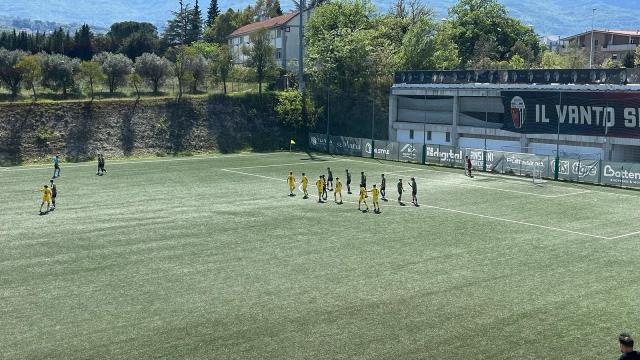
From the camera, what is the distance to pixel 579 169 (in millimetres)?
47594

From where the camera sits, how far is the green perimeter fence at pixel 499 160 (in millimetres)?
45656

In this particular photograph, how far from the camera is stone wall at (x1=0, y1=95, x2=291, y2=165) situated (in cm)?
6109

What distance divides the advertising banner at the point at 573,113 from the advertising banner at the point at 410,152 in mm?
7854

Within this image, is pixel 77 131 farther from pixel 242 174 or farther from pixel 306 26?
pixel 306 26

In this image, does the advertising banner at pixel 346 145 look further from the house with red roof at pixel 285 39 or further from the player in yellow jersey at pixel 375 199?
the player in yellow jersey at pixel 375 199

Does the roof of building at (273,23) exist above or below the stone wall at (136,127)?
above

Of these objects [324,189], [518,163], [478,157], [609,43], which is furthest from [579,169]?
[609,43]

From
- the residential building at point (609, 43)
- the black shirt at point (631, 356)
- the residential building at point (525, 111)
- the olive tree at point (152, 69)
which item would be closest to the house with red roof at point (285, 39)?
the olive tree at point (152, 69)

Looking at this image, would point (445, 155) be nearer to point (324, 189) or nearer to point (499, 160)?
point (499, 160)

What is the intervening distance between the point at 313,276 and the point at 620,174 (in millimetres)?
29729

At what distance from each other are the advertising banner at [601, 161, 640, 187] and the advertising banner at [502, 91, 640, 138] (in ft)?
22.1

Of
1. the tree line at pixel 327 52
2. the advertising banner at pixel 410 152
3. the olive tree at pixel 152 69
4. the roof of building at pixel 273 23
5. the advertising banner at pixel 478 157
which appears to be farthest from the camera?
the roof of building at pixel 273 23

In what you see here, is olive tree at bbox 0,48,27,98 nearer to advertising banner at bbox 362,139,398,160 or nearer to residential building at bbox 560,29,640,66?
advertising banner at bbox 362,139,398,160

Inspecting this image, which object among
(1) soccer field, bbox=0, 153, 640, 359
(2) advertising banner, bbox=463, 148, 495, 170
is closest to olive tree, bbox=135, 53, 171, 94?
(1) soccer field, bbox=0, 153, 640, 359
